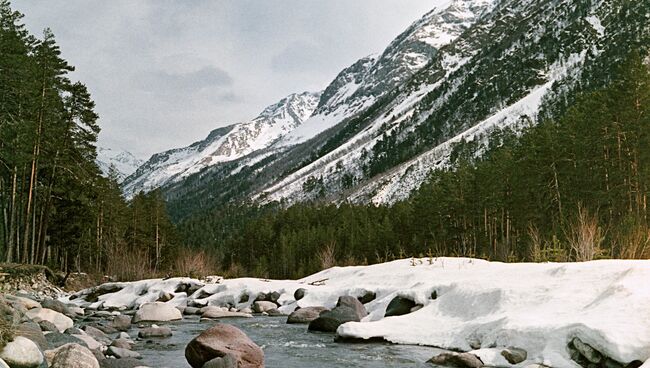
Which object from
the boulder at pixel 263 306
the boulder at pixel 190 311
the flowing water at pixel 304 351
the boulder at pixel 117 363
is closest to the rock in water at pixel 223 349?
→ the flowing water at pixel 304 351

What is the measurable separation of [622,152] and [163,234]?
51.7m

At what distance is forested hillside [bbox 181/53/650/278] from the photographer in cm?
2302

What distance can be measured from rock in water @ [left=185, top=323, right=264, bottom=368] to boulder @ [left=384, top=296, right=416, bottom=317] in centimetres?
572

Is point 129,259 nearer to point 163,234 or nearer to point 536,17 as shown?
point 163,234

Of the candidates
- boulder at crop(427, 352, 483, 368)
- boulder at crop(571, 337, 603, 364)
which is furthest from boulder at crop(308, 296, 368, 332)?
boulder at crop(571, 337, 603, 364)

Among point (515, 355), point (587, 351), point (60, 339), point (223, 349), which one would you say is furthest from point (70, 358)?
point (587, 351)

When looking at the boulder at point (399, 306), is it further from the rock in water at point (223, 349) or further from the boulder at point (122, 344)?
the boulder at point (122, 344)

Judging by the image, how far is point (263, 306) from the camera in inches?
911

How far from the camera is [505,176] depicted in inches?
1768

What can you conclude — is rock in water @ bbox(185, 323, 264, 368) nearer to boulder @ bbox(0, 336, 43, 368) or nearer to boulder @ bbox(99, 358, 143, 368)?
boulder @ bbox(99, 358, 143, 368)

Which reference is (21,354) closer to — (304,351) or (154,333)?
(304,351)

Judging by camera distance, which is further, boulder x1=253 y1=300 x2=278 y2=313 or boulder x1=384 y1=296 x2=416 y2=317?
boulder x1=253 y1=300 x2=278 y2=313

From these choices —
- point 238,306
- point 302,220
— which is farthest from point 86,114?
point 302,220

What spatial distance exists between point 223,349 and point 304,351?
2.95m
